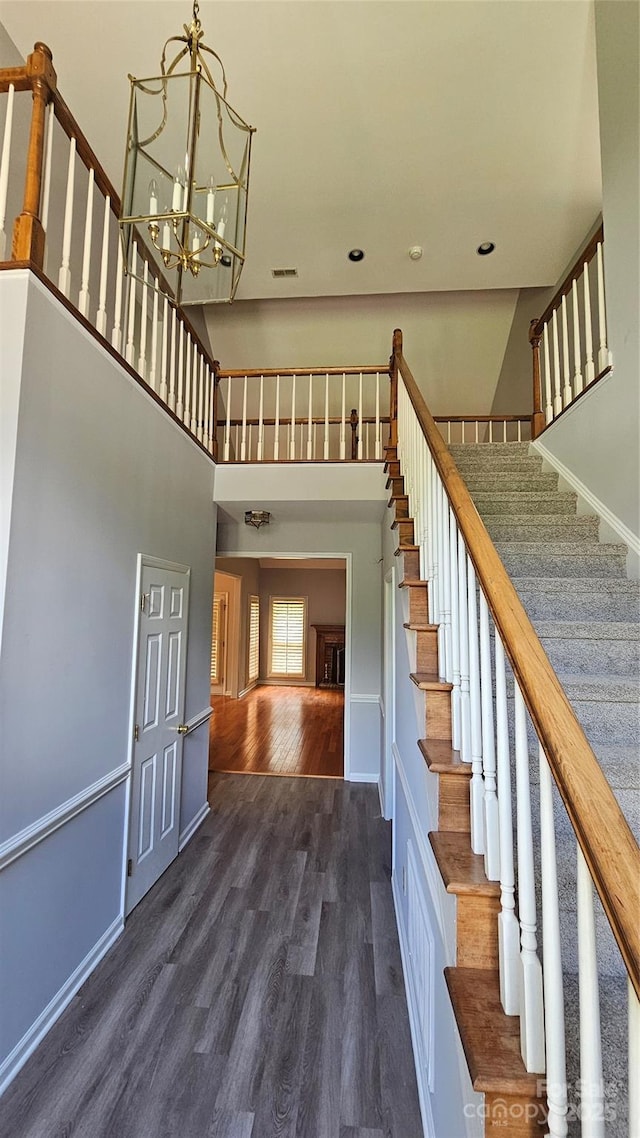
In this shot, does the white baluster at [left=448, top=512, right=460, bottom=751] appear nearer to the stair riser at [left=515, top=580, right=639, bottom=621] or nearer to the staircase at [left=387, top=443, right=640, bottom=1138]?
the staircase at [left=387, top=443, right=640, bottom=1138]

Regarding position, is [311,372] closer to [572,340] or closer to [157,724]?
[572,340]

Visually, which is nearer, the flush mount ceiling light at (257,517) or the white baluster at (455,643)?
the white baluster at (455,643)

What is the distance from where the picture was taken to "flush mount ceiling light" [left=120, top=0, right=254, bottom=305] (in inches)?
54.6

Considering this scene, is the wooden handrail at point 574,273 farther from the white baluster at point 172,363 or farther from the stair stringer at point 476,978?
the stair stringer at point 476,978

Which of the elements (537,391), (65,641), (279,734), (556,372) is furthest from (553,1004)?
(279,734)

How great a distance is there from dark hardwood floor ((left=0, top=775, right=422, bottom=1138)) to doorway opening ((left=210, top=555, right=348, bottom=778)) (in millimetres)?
2247

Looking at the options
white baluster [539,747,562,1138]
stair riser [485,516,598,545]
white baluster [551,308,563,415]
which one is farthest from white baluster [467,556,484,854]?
white baluster [551,308,563,415]

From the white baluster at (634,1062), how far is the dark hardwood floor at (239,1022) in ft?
5.10

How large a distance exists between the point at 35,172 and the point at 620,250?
279 cm

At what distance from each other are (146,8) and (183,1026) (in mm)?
4970

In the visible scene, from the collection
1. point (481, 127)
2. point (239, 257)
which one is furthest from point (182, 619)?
point (481, 127)

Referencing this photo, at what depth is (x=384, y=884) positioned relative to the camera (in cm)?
282

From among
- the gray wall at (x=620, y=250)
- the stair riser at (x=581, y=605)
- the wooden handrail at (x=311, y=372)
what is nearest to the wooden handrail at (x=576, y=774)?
the stair riser at (x=581, y=605)

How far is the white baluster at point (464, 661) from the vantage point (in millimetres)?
1298
